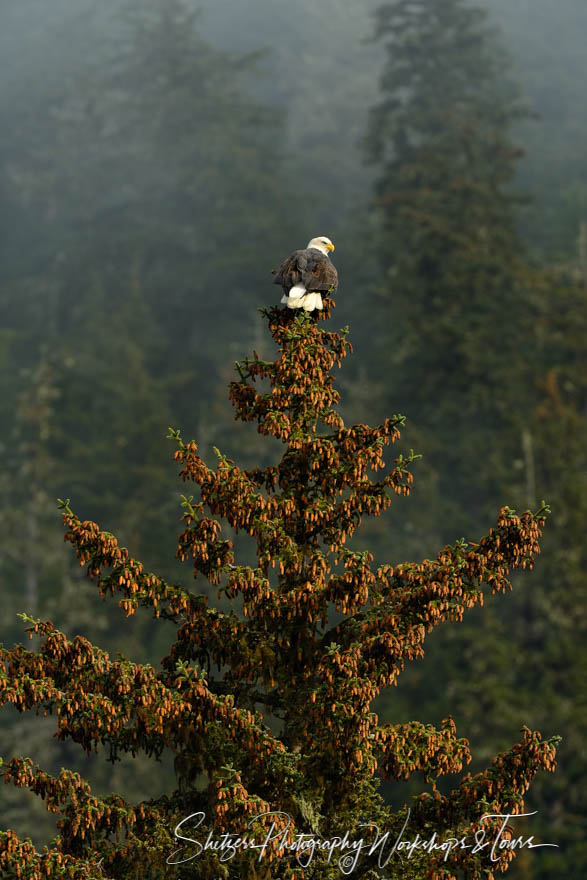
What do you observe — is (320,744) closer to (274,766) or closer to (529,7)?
(274,766)

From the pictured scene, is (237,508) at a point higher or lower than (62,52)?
lower

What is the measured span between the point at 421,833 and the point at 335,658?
1496mm

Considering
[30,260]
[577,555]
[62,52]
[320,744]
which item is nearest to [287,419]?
[320,744]

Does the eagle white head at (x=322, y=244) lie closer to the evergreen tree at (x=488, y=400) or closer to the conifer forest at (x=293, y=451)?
the conifer forest at (x=293, y=451)

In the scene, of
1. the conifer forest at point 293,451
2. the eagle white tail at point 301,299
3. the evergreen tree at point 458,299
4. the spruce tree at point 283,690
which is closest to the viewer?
the spruce tree at point 283,690

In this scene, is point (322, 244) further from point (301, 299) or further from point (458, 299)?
point (458, 299)

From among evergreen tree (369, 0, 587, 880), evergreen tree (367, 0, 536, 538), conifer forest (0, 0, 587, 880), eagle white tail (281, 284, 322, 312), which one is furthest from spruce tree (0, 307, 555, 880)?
evergreen tree (367, 0, 536, 538)

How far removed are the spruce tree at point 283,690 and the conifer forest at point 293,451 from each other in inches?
1.1

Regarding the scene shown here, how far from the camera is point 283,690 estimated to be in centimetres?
894

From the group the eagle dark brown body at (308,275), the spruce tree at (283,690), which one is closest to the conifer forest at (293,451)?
the spruce tree at (283,690)

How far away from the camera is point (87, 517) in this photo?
4200cm

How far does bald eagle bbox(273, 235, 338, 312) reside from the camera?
364 inches

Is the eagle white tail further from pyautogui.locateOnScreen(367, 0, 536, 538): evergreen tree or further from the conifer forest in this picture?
pyautogui.locateOnScreen(367, 0, 536, 538): evergreen tree

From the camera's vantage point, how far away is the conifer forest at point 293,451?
832 cm
